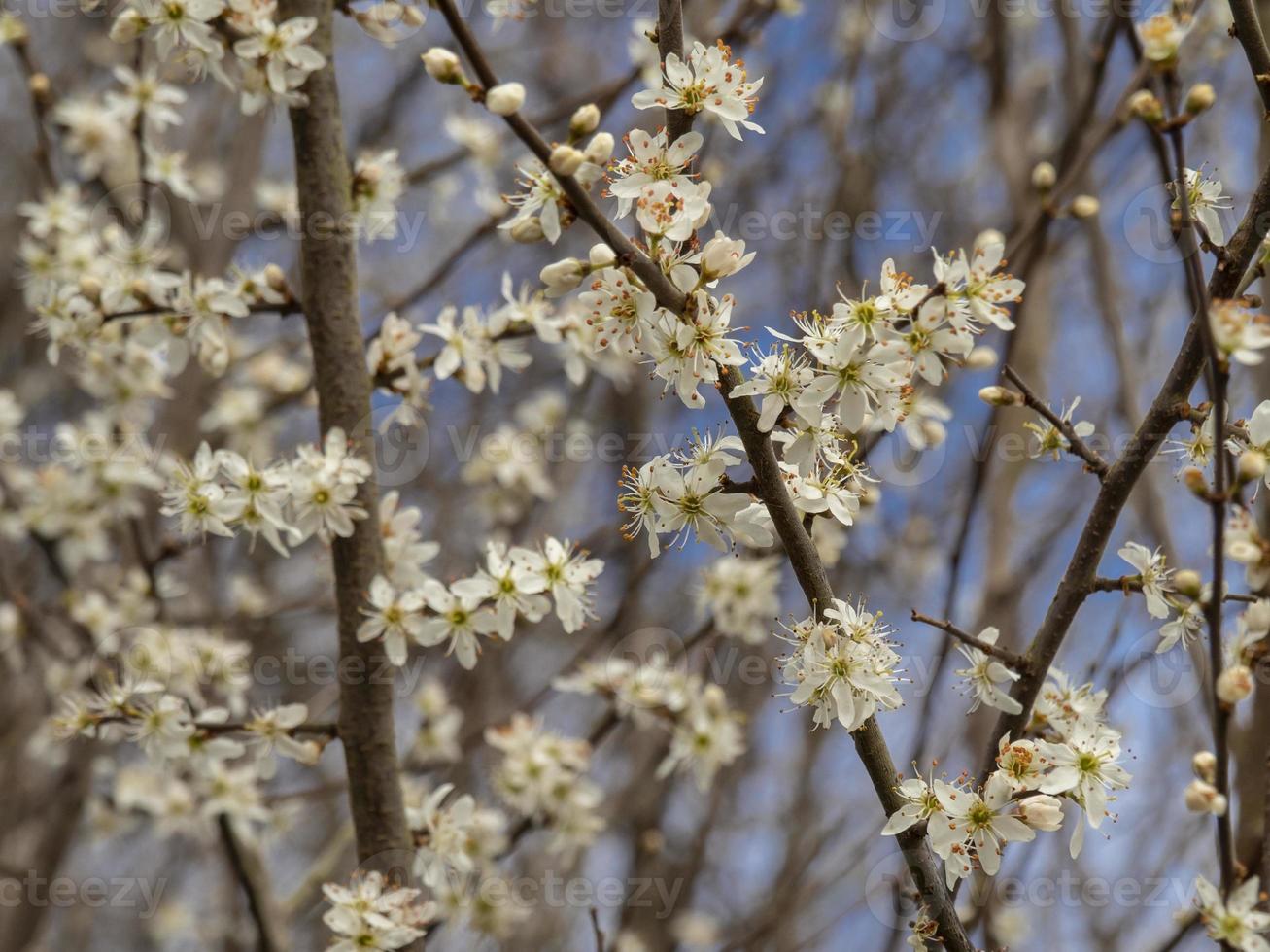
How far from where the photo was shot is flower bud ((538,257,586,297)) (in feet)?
5.78

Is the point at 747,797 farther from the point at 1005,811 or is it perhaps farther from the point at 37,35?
the point at 37,35

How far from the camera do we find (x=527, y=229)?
186 cm

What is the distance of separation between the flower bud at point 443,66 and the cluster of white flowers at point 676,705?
6.59ft

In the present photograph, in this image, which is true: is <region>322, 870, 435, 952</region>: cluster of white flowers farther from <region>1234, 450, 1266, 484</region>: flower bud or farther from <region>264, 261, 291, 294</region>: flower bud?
<region>1234, 450, 1266, 484</region>: flower bud

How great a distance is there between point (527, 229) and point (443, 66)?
314 mm

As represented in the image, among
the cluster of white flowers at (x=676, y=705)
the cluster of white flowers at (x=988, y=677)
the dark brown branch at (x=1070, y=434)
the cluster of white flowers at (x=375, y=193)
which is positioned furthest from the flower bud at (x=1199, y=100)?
the cluster of white flowers at (x=676, y=705)

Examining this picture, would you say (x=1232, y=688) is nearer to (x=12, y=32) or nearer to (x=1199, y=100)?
(x=1199, y=100)

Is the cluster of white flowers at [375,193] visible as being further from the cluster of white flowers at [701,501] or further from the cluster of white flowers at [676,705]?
the cluster of white flowers at [676,705]

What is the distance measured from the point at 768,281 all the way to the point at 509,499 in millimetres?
2890

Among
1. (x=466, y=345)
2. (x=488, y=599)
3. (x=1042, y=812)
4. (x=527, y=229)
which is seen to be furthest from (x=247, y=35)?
(x=1042, y=812)

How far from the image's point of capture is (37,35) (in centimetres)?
796

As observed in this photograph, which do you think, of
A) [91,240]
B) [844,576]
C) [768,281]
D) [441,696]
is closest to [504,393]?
[768,281]

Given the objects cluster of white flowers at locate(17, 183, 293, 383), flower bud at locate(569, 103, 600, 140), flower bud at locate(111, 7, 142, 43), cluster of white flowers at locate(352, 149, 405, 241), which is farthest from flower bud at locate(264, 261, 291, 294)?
flower bud at locate(569, 103, 600, 140)

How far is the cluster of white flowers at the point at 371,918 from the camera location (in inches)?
88.0
